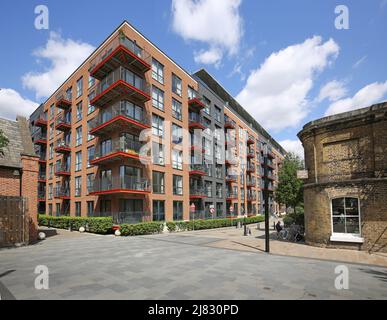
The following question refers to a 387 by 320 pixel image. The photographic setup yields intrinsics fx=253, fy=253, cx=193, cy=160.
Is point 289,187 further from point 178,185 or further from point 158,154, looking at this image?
point 158,154

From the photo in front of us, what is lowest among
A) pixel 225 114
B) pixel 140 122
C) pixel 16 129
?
pixel 16 129

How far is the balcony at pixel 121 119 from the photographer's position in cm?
2191

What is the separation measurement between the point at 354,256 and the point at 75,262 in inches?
458

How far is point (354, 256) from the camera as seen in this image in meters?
10.9

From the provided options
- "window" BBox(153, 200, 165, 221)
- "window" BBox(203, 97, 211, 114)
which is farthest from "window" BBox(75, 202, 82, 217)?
"window" BBox(203, 97, 211, 114)

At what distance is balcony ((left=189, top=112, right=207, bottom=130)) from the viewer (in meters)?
31.2

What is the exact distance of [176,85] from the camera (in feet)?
99.1

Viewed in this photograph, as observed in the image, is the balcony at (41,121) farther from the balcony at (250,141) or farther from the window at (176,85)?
the balcony at (250,141)

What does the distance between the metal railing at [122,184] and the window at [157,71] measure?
36.7 ft

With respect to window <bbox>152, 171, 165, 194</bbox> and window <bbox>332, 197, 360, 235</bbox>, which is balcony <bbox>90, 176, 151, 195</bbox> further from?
window <bbox>332, 197, 360, 235</bbox>

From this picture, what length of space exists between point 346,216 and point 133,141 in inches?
685

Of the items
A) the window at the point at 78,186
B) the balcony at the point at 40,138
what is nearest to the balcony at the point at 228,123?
the window at the point at 78,186
